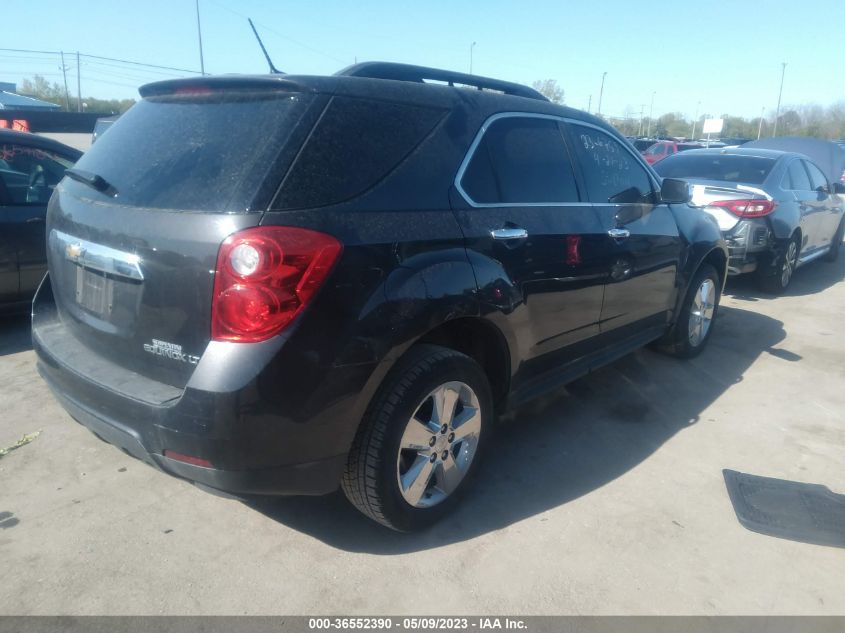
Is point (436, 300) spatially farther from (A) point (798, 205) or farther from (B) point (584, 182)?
(A) point (798, 205)

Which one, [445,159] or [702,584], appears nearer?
[702,584]

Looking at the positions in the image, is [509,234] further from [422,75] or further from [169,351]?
[169,351]

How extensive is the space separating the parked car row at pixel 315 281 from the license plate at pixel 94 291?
0.01m

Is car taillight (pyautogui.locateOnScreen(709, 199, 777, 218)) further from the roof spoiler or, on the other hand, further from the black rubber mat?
the roof spoiler

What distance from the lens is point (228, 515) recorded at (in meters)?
2.93

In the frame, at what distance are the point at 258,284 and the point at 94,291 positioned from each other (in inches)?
34.3

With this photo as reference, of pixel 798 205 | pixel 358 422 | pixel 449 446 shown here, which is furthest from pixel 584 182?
pixel 798 205

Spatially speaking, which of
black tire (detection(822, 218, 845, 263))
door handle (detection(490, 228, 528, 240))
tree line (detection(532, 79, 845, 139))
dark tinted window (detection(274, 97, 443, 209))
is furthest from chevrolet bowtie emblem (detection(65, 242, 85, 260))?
tree line (detection(532, 79, 845, 139))

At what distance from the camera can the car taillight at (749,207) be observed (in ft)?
22.6

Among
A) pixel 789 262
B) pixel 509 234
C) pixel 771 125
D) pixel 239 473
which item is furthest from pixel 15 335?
pixel 771 125

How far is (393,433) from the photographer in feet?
8.20

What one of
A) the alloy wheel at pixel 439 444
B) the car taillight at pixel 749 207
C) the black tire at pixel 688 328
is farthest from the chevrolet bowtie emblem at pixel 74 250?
the car taillight at pixel 749 207

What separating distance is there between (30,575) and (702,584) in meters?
2.61

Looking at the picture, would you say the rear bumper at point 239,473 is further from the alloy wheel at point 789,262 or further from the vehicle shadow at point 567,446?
the alloy wheel at point 789,262
